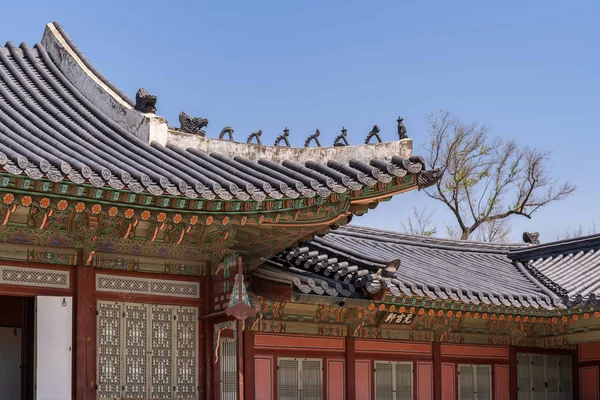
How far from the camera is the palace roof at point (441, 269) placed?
12695mm

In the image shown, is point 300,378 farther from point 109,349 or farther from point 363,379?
point 109,349

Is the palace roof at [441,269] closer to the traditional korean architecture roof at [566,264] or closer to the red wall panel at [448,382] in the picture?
the traditional korean architecture roof at [566,264]

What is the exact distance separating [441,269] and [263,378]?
15.0 feet

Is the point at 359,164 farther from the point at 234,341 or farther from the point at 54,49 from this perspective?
the point at 54,49

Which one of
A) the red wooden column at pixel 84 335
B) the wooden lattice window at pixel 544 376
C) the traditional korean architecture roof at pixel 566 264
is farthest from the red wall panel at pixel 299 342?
the wooden lattice window at pixel 544 376

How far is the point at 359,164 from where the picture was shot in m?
11.7

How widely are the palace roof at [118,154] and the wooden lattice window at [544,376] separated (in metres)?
5.61

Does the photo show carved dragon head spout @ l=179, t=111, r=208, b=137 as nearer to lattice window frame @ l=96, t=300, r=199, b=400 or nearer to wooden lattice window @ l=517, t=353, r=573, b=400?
lattice window frame @ l=96, t=300, r=199, b=400

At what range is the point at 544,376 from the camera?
17.1m

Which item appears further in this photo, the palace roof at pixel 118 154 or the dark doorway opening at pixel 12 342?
the dark doorway opening at pixel 12 342

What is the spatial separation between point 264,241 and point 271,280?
0.48 metres

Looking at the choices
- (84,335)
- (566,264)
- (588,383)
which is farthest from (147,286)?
(566,264)

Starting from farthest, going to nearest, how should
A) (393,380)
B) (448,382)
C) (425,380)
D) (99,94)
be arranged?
1. (448,382)
2. (425,380)
3. (393,380)
4. (99,94)

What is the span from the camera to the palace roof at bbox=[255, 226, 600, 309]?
1270 cm
